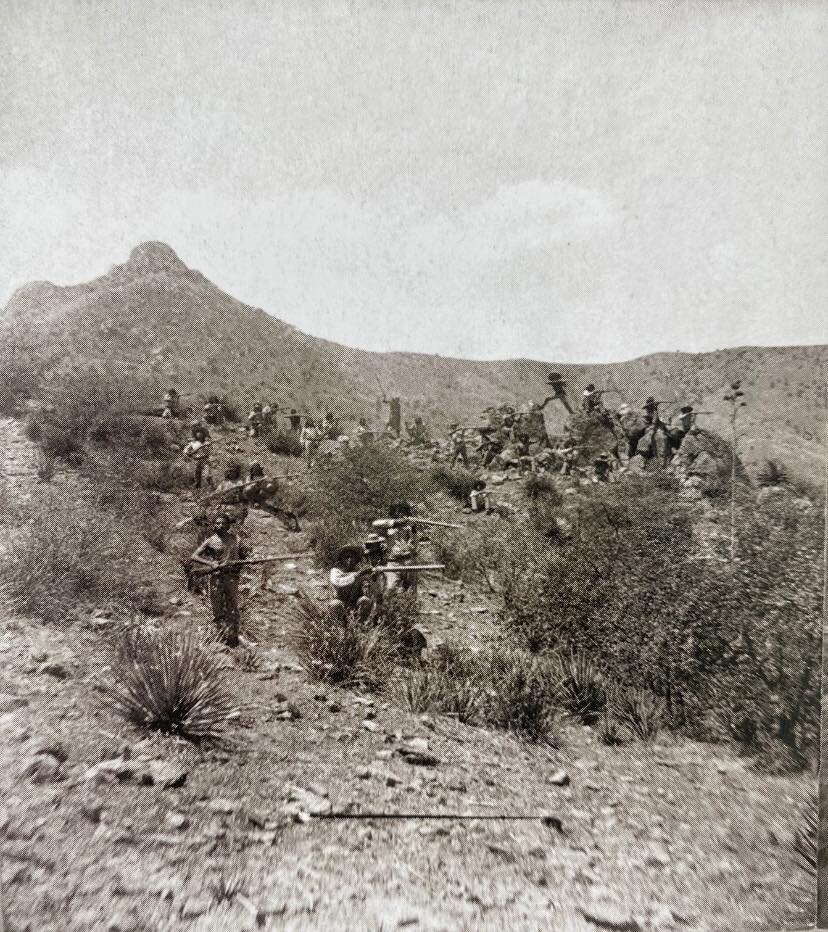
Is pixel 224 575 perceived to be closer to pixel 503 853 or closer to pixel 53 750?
pixel 53 750

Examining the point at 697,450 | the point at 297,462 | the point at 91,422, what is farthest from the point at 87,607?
the point at 697,450

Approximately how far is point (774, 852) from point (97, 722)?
4.75m

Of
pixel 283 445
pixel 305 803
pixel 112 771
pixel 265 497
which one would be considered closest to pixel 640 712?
pixel 305 803

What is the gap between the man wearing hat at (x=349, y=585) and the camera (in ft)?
17.9

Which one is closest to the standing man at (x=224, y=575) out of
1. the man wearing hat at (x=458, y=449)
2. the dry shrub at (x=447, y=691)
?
the dry shrub at (x=447, y=691)

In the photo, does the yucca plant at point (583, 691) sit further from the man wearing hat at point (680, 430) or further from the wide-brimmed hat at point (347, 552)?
the man wearing hat at point (680, 430)

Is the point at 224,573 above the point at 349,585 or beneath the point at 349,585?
above

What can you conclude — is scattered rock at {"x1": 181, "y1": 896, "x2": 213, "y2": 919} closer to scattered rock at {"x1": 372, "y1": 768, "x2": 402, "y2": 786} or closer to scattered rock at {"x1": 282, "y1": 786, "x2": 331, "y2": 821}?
scattered rock at {"x1": 282, "y1": 786, "x2": 331, "y2": 821}

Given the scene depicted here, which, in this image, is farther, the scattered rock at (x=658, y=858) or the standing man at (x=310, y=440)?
the standing man at (x=310, y=440)

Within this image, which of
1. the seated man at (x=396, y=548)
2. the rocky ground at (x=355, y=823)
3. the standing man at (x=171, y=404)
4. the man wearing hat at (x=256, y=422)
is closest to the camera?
the rocky ground at (x=355, y=823)

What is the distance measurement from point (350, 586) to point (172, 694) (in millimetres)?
2271

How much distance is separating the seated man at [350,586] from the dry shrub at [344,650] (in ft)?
0.33

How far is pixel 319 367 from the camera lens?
35.1 meters

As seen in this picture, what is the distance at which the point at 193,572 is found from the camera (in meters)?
5.46
